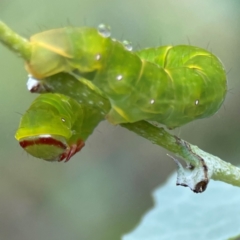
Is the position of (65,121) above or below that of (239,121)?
below

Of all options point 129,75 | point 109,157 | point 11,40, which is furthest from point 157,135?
point 109,157

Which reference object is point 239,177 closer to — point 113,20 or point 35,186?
point 35,186

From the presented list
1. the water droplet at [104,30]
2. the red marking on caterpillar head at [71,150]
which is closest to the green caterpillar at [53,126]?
the red marking on caterpillar head at [71,150]

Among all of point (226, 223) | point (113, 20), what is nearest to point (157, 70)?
point (226, 223)

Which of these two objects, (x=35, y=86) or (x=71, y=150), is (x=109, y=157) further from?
(x=35, y=86)

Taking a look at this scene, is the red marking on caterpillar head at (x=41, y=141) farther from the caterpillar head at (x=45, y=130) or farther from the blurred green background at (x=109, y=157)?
the blurred green background at (x=109, y=157)

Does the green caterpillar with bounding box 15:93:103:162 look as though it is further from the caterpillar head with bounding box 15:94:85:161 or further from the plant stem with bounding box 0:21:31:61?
the plant stem with bounding box 0:21:31:61
